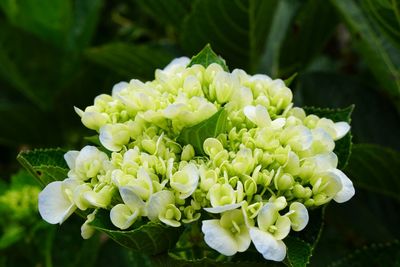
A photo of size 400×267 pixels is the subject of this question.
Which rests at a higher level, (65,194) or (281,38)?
(65,194)

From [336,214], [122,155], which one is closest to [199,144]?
[122,155]

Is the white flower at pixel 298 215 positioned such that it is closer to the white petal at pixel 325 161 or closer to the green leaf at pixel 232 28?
the white petal at pixel 325 161

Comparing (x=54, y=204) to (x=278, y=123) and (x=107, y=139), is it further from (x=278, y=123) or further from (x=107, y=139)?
(x=278, y=123)

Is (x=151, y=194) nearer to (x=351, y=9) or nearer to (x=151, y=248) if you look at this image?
(x=151, y=248)

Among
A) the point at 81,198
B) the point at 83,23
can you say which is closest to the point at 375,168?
the point at 81,198

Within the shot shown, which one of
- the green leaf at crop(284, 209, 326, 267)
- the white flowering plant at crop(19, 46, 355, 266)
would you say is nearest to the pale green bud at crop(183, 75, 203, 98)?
the white flowering plant at crop(19, 46, 355, 266)

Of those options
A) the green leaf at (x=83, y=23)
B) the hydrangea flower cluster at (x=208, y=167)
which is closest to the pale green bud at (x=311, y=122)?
the hydrangea flower cluster at (x=208, y=167)
